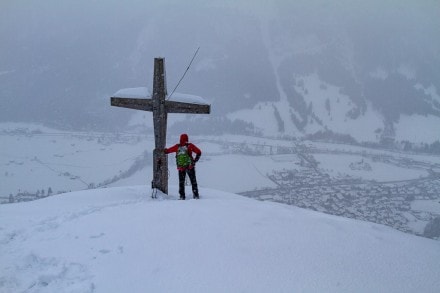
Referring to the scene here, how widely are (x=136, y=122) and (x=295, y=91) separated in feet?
211

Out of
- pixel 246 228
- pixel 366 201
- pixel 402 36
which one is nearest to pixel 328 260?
pixel 246 228

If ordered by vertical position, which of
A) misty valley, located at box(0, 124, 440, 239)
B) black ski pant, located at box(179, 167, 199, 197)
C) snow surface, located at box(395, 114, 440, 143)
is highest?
snow surface, located at box(395, 114, 440, 143)

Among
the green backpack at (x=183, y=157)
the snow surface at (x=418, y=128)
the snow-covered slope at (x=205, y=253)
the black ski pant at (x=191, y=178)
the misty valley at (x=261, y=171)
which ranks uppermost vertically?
the snow surface at (x=418, y=128)

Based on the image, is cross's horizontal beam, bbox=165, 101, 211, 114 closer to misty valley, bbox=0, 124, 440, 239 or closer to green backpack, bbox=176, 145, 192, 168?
green backpack, bbox=176, 145, 192, 168

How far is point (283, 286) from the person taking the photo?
3242 millimetres

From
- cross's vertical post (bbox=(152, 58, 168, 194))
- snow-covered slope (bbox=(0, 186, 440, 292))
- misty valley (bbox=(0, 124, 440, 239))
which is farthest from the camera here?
misty valley (bbox=(0, 124, 440, 239))

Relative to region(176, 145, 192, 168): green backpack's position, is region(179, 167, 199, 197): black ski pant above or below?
below

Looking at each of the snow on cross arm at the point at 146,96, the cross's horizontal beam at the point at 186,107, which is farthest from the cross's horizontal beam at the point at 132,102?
the cross's horizontal beam at the point at 186,107

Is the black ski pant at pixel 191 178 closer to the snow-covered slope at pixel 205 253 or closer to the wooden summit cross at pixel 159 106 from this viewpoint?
the wooden summit cross at pixel 159 106

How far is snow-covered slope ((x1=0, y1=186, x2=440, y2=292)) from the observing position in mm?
3328

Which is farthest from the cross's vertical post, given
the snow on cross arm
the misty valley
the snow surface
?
the snow surface

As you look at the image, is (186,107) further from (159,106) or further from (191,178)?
(191,178)

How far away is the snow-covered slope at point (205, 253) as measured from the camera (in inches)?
131

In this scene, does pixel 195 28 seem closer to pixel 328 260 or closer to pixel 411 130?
pixel 411 130
